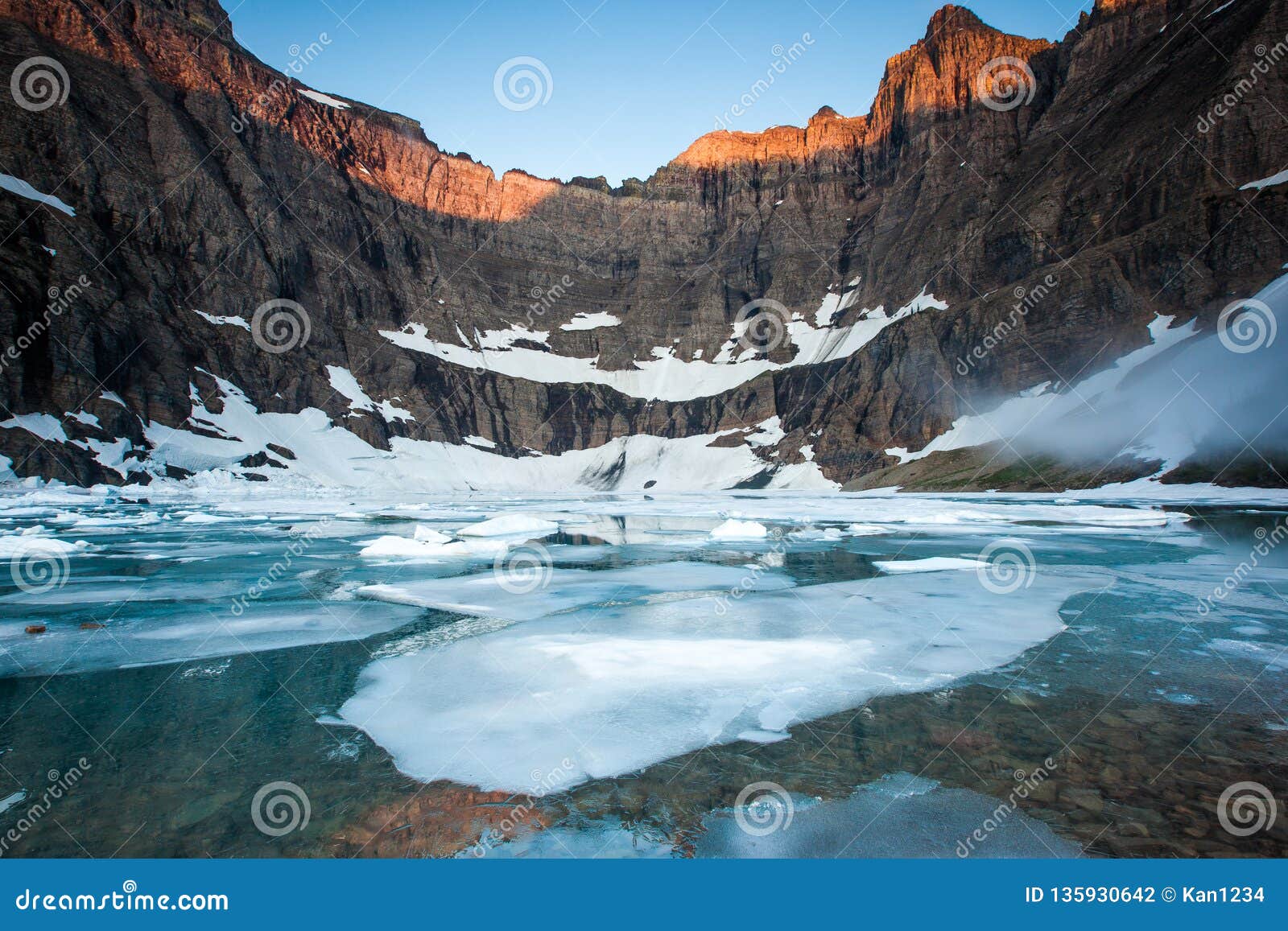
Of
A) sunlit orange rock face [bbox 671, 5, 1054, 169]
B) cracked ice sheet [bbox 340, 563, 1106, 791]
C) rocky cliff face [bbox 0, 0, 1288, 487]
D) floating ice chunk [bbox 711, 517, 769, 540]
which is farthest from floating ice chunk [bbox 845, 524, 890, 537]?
sunlit orange rock face [bbox 671, 5, 1054, 169]

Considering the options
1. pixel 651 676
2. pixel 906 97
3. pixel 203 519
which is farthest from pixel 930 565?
pixel 906 97

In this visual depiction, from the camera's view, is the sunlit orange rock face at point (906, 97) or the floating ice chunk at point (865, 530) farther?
the sunlit orange rock face at point (906, 97)

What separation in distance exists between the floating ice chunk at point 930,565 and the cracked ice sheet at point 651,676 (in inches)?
145

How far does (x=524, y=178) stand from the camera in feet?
400

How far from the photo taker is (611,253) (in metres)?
124

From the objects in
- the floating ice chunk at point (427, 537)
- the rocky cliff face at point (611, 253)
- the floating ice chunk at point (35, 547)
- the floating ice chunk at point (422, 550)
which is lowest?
the floating ice chunk at point (422, 550)

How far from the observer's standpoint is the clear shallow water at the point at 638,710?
3.84 metres

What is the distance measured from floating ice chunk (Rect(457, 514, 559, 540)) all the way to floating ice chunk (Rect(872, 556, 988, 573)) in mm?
13591

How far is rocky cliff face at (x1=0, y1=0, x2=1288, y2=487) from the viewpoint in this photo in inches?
2218

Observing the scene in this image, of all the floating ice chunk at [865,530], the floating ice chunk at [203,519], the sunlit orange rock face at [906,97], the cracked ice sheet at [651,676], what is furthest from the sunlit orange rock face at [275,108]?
the cracked ice sheet at [651,676]

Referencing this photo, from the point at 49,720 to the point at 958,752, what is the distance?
8.07m

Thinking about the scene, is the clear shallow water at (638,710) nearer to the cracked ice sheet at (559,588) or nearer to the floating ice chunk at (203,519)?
the cracked ice sheet at (559,588)

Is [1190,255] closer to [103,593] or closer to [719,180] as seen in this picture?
[103,593]

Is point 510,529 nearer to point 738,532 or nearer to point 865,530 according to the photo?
point 738,532
